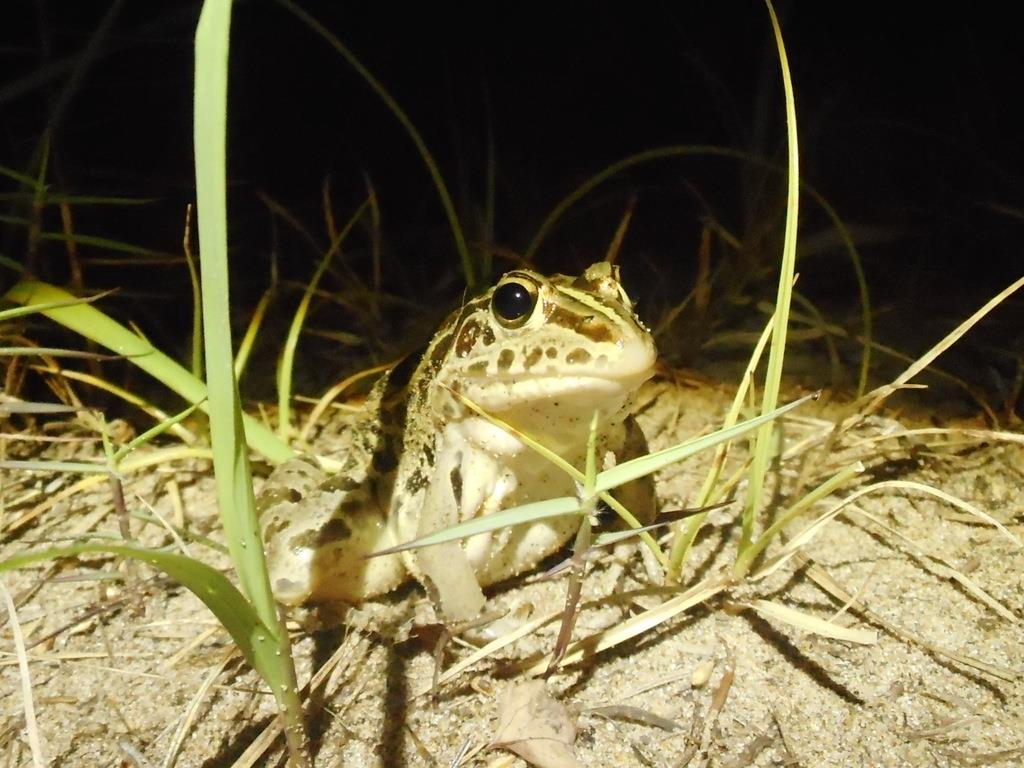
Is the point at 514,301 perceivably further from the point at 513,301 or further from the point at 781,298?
the point at 781,298

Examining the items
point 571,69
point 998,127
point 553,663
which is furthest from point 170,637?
point 998,127

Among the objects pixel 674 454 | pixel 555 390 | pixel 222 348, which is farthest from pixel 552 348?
pixel 222 348

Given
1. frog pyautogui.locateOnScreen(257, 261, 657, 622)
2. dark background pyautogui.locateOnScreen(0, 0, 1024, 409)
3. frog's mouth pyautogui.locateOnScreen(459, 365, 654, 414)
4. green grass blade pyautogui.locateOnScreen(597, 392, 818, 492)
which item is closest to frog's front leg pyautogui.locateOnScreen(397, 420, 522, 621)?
frog pyautogui.locateOnScreen(257, 261, 657, 622)

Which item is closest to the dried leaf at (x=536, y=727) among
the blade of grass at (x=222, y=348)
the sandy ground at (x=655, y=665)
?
the sandy ground at (x=655, y=665)

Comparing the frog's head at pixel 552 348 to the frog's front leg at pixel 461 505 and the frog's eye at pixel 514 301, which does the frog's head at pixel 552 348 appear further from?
the frog's front leg at pixel 461 505

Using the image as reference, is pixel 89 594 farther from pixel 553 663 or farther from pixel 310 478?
pixel 553 663

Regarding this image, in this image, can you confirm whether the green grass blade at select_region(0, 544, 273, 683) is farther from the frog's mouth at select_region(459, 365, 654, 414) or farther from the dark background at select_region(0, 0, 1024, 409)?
the dark background at select_region(0, 0, 1024, 409)
